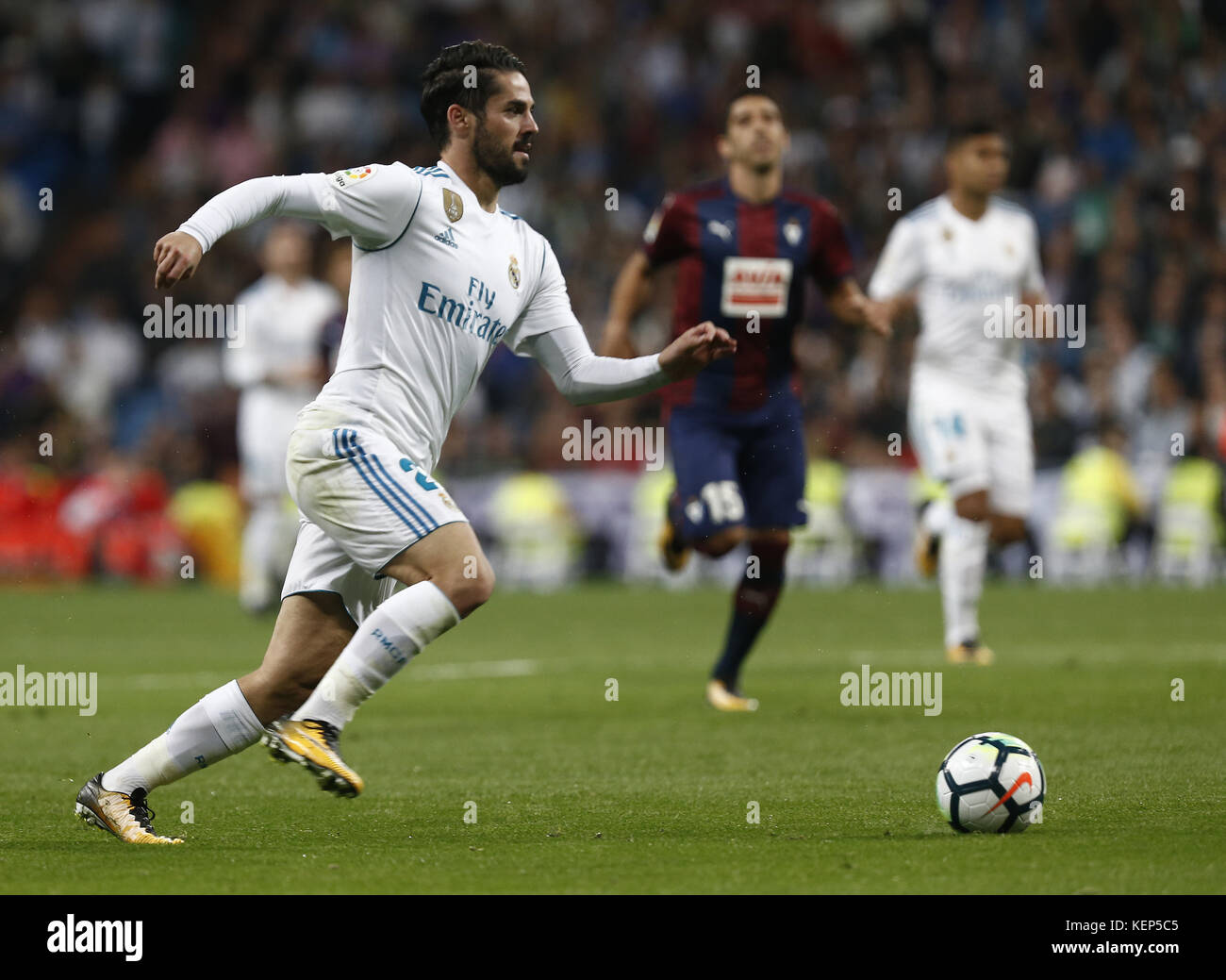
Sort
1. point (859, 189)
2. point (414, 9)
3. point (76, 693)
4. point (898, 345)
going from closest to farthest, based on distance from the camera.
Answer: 1. point (76, 693)
2. point (898, 345)
3. point (859, 189)
4. point (414, 9)

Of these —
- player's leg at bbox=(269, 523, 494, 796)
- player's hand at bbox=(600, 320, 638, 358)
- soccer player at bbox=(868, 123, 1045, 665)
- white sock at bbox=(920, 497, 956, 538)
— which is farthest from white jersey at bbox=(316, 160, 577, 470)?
white sock at bbox=(920, 497, 956, 538)

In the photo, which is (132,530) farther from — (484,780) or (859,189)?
(484,780)

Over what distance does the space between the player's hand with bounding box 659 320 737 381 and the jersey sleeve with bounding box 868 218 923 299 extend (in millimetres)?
5699

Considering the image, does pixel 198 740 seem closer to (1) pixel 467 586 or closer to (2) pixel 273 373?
(1) pixel 467 586

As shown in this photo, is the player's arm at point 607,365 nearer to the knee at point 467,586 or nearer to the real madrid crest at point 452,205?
the real madrid crest at point 452,205

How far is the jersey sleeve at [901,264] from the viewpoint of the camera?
449 inches

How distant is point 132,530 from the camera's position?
2053 cm

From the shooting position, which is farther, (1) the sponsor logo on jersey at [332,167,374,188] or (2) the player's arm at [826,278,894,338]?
(2) the player's arm at [826,278,894,338]

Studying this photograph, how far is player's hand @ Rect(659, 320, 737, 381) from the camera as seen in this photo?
5755 millimetres

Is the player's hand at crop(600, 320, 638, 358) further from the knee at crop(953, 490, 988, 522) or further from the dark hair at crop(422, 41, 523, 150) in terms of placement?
the dark hair at crop(422, 41, 523, 150)

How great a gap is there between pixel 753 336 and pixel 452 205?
12.8ft

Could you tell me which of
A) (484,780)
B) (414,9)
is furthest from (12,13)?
(484,780)

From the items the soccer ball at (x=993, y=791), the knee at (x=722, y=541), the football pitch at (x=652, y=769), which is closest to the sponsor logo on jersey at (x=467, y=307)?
the football pitch at (x=652, y=769)

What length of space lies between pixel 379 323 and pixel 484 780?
80.5 inches
